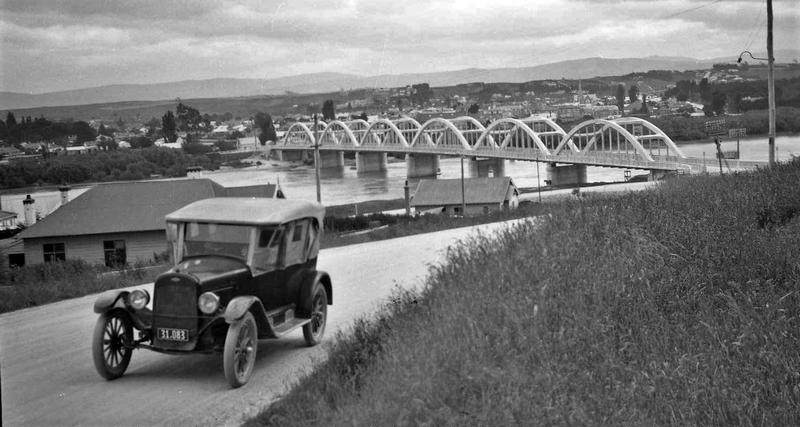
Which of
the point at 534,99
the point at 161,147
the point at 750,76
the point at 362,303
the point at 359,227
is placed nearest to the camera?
the point at 362,303

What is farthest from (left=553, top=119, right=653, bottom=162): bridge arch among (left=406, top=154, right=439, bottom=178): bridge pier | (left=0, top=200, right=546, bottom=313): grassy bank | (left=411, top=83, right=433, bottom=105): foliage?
(left=0, top=200, right=546, bottom=313): grassy bank

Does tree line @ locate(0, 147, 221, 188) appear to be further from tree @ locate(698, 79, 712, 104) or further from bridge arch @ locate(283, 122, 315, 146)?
tree @ locate(698, 79, 712, 104)

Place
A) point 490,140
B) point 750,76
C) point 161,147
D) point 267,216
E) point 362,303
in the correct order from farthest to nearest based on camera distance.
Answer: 1. point 490,140
2. point 750,76
3. point 161,147
4. point 362,303
5. point 267,216

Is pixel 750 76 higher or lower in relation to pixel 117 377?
higher

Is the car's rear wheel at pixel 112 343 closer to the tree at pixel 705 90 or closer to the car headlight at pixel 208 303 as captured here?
the car headlight at pixel 208 303

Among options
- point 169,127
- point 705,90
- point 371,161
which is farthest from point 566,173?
point 169,127

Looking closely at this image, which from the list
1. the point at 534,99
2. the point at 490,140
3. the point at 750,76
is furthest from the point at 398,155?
the point at 750,76

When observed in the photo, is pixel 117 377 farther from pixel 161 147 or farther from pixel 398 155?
pixel 398 155
